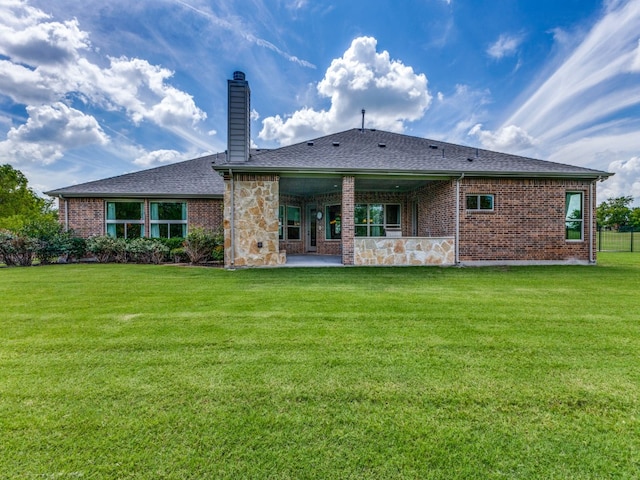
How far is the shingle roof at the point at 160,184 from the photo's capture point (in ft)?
39.8

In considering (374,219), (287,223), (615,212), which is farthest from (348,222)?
(615,212)

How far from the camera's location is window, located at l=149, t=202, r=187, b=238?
504 inches

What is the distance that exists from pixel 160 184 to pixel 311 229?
7055mm

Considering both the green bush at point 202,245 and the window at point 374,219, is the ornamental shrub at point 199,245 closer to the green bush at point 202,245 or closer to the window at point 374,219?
the green bush at point 202,245

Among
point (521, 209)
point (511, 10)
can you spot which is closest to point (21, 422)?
point (521, 209)

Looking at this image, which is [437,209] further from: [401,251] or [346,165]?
[346,165]

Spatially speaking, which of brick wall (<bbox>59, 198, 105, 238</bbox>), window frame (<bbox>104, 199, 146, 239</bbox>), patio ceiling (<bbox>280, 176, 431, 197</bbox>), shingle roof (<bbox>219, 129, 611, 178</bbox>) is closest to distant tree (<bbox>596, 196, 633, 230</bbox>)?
shingle roof (<bbox>219, 129, 611, 178</bbox>)

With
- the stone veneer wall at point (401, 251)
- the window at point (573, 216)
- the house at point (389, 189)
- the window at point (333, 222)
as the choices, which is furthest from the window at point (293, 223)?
the window at point (573, 216)

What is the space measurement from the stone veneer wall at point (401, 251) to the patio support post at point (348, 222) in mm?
202

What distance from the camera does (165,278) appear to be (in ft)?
24.8

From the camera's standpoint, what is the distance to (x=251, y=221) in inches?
376

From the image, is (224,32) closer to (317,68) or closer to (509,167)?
(317,68)

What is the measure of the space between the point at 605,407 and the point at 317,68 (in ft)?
60.7

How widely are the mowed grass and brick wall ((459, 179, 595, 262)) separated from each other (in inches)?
210
